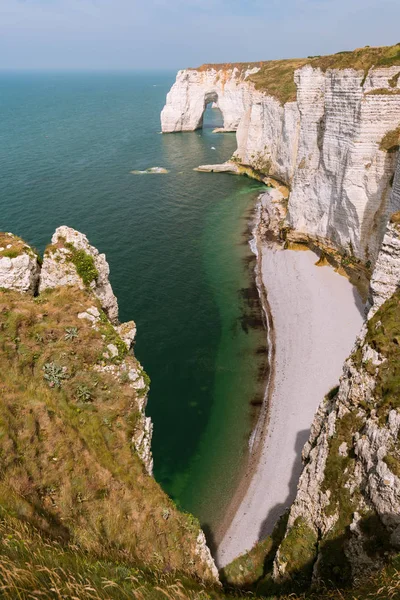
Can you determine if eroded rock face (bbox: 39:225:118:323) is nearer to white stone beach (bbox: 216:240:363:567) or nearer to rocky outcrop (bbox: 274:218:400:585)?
rocky outcrop (bbox: 274:218:400:585)

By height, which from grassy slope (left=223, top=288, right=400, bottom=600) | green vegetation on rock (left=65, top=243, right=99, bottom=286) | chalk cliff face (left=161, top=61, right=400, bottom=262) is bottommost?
grassy slope (left=223, top=288, right=400, bottom=600)

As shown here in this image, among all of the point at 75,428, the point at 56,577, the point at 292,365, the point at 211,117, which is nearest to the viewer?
the point at 56,577

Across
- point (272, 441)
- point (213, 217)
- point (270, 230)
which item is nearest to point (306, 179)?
point (270, 230)

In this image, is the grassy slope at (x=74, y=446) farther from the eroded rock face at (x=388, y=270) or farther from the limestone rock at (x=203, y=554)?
the eroded rock face at (x=388, y=270)

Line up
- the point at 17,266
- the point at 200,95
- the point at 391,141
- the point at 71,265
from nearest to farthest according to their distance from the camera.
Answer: the point at 17,266, the point at 71,265, the point at 391,141, the point at 200,95

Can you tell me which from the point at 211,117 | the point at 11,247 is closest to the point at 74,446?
the point at 11,247

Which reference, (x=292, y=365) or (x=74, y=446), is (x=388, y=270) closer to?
(x=292, y=365)

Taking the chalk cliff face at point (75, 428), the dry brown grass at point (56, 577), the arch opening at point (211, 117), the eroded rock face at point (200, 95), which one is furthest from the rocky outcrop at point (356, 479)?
the arch opening at point (211, 117)

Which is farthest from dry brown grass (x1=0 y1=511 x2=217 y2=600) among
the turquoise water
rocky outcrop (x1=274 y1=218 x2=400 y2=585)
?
the turquoise water
